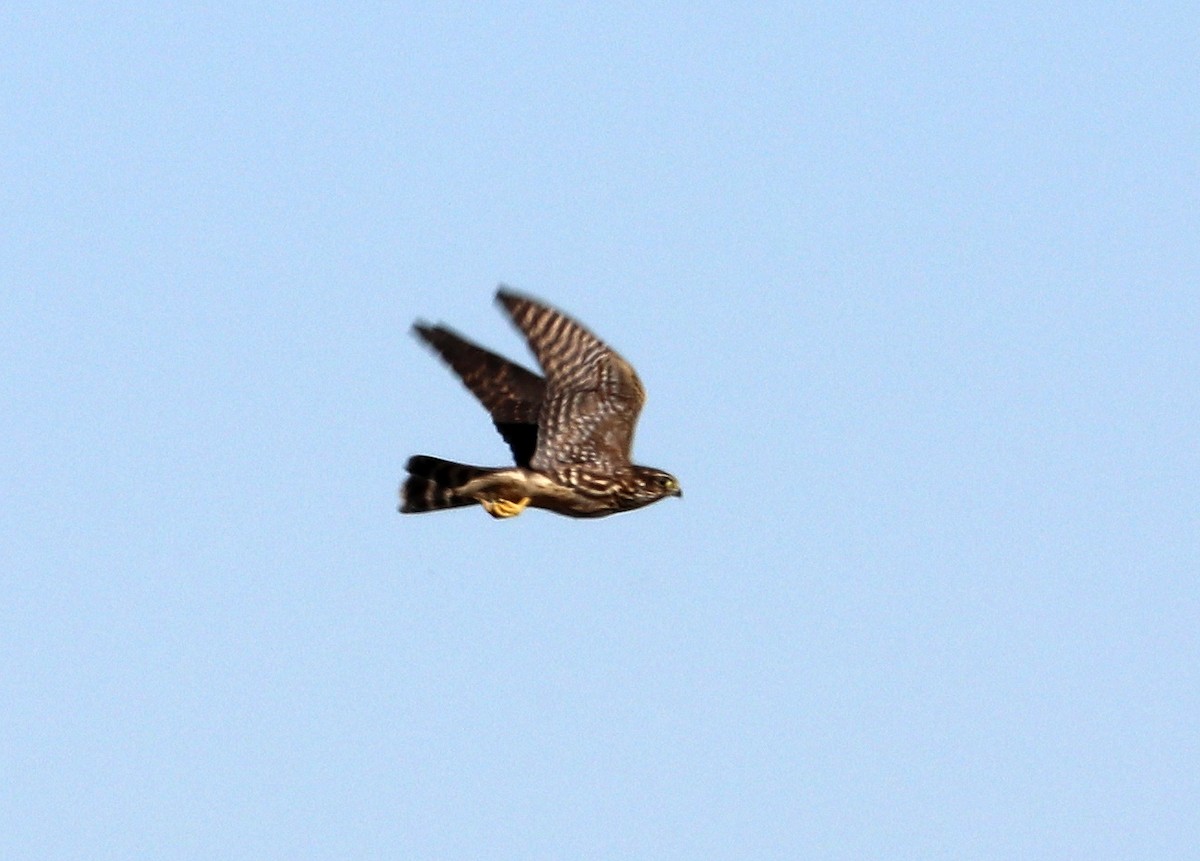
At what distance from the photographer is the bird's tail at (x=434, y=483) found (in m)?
25.8

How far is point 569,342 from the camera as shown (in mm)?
25875

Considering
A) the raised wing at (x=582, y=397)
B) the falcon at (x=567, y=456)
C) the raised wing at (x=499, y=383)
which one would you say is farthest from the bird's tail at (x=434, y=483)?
the raised wing at (x=499, y=383)

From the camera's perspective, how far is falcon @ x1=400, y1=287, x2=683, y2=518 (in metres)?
25.8

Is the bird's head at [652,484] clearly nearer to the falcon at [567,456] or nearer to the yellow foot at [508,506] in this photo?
the falcon at [567,456]

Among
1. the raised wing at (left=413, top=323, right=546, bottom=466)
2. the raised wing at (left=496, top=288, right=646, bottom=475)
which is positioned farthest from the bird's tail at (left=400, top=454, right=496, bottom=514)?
the raised wing at (left=413, top=323, right=546, bottom=466)

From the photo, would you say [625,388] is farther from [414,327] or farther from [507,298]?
[414,327]

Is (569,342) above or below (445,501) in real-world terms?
above

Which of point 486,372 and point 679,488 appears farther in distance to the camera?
point 486,372

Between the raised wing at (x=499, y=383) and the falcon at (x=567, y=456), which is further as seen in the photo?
the raised wing at (x=499, y=383)

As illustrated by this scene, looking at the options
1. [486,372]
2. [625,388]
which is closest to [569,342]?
[625,388]

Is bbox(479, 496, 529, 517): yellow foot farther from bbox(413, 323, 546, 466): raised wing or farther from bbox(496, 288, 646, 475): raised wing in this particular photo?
bbox(413, 323, 546, 466): raised wing

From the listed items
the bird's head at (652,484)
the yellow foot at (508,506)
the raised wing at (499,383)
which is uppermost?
the raised wing at (499,383)

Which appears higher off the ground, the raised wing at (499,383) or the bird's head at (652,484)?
the raised wing at (499,383)

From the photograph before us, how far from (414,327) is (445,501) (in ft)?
10.1
